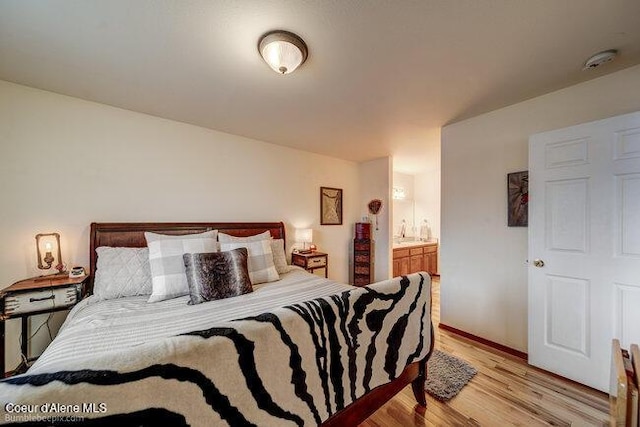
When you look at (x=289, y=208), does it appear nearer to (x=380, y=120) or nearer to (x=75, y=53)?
(x=380, y=120)

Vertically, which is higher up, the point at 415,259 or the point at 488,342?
the point at 415,259

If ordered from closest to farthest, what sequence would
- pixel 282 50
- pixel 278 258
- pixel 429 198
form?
1. pixel 282 50
2. pixel 278 258
3. pixel 429 198

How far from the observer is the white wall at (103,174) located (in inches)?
→ 77.2

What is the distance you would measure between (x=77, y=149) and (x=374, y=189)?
3.96 metres

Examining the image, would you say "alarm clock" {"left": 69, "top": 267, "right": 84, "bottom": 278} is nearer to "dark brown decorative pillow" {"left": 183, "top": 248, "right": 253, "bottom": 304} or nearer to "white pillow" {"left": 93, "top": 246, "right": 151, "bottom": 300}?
"white pillow" {"left": 93, "top": 246, "right": 151, "bottom": 300}

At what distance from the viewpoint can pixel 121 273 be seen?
1974mm

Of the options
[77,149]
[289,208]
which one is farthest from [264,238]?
[77,149]

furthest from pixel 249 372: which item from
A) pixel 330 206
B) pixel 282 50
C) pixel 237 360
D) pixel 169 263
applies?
pixel 330 206

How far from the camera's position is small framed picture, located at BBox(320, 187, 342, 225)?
13.4 feet

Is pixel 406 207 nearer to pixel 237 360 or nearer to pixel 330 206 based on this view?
pixel 330 206

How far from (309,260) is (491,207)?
2310 millimetres

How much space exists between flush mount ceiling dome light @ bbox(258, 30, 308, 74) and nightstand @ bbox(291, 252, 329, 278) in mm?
2474

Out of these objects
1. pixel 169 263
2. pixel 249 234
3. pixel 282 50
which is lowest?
pixel 169 263

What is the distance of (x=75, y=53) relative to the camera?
1595 millimetres
